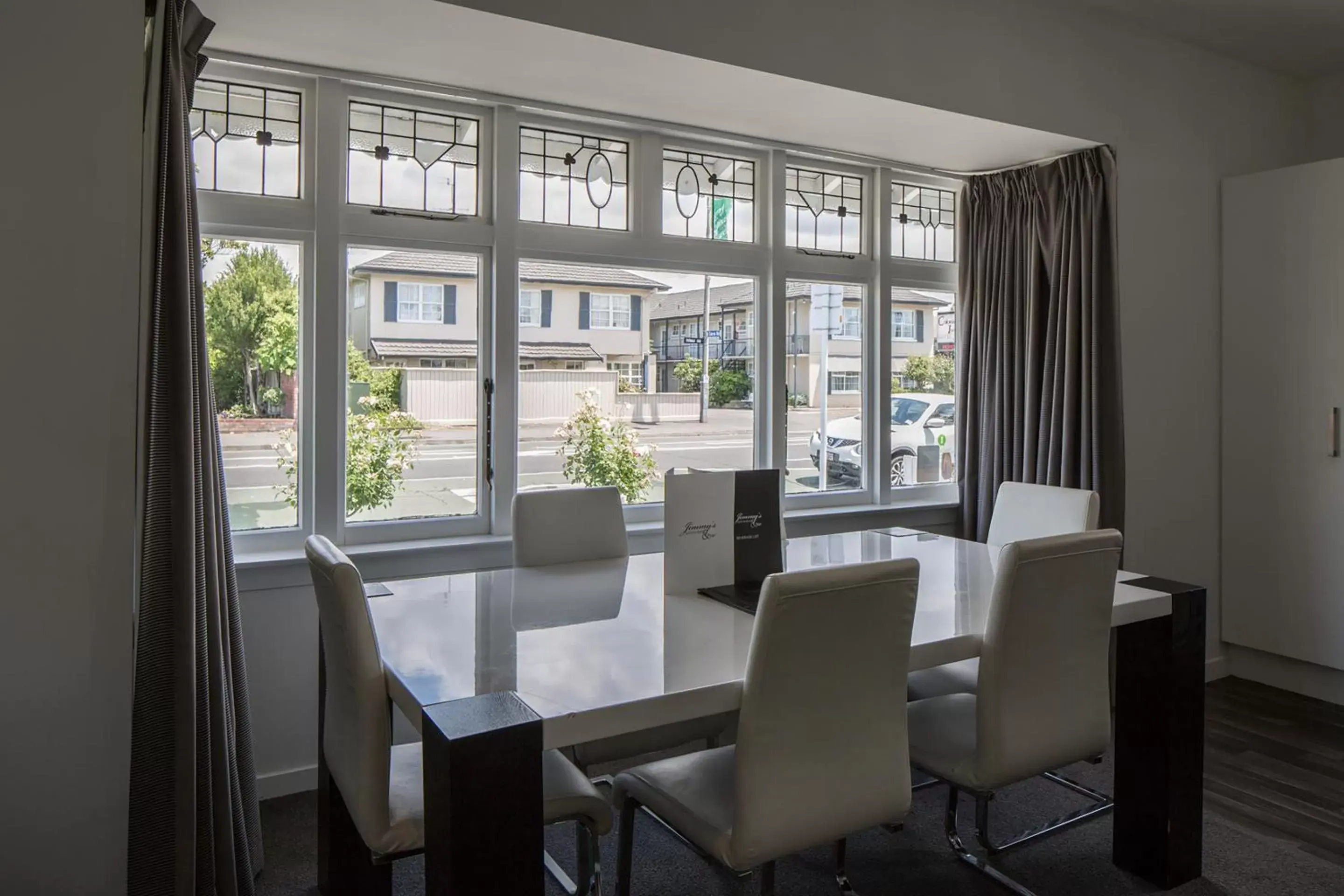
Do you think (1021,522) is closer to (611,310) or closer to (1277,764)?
(1277,764)

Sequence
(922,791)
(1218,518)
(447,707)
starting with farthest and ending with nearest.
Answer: (1218,518), (922,791), (447,707)

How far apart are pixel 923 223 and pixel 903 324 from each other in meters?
0.52

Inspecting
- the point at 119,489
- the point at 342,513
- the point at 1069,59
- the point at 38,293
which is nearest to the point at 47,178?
the point at 38,293

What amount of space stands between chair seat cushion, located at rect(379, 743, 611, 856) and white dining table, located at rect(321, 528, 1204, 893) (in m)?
0.20

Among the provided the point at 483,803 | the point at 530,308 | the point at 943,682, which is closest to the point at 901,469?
the point at 943,682

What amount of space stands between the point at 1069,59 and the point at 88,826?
4161 millimetres

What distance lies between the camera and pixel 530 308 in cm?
349

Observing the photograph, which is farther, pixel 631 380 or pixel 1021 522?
pixel 631 380

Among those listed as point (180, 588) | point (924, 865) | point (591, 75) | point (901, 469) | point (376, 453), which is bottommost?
point (924, 865)

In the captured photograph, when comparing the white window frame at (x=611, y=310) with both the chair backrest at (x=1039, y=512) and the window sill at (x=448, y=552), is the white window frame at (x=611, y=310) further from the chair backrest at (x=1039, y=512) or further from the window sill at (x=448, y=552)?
the chair backrest at (x=1039, y=512)

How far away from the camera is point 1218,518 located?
4199 mm

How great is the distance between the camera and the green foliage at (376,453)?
3.21 meters

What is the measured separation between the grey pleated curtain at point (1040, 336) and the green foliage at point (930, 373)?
0.13 m

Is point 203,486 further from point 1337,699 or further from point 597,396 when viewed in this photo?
point 1337,699
